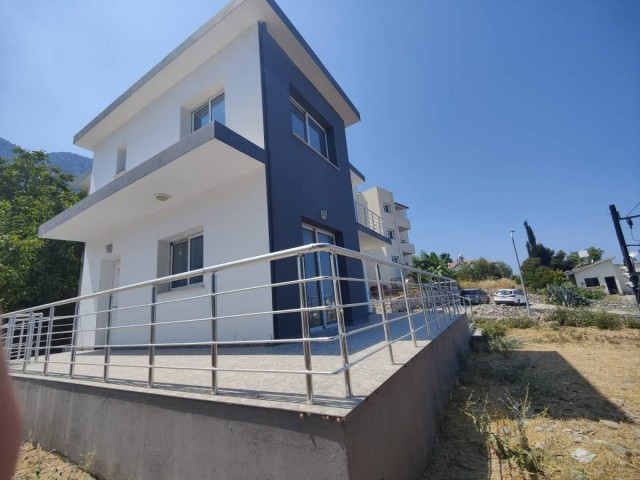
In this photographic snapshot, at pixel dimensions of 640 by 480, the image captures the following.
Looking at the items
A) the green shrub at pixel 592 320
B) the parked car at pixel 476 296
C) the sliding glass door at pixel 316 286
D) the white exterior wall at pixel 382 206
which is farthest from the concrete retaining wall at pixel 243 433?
the white exterior wall at pixel 382 206

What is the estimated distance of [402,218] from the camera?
40.1 m

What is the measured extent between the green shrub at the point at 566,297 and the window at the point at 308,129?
1918 centimetres

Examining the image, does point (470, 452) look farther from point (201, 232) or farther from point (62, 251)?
point (62, 251)

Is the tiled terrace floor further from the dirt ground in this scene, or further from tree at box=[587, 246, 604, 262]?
tree at box=[587, 246, 604, 262]

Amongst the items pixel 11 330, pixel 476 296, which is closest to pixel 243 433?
pixel 11 330

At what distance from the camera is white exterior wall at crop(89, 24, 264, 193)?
20.7 feet

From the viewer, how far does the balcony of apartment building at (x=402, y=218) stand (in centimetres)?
3894

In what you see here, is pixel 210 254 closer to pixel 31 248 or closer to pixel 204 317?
pixel 204 317

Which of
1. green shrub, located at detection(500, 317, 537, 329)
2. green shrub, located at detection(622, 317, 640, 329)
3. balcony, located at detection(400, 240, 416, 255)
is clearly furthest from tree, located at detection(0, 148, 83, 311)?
balcony, located at detection(400, 240, 416, 255)

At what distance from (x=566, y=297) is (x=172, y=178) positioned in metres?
23.3

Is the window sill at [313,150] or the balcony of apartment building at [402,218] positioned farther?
the balcony of apartment building at [402,218]

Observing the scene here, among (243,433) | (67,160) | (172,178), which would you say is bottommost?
(243,433)

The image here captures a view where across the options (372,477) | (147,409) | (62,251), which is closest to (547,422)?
(372,477)

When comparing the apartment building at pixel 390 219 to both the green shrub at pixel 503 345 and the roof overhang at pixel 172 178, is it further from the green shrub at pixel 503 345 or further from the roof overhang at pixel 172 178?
the roof overhang at pixel 172 178
